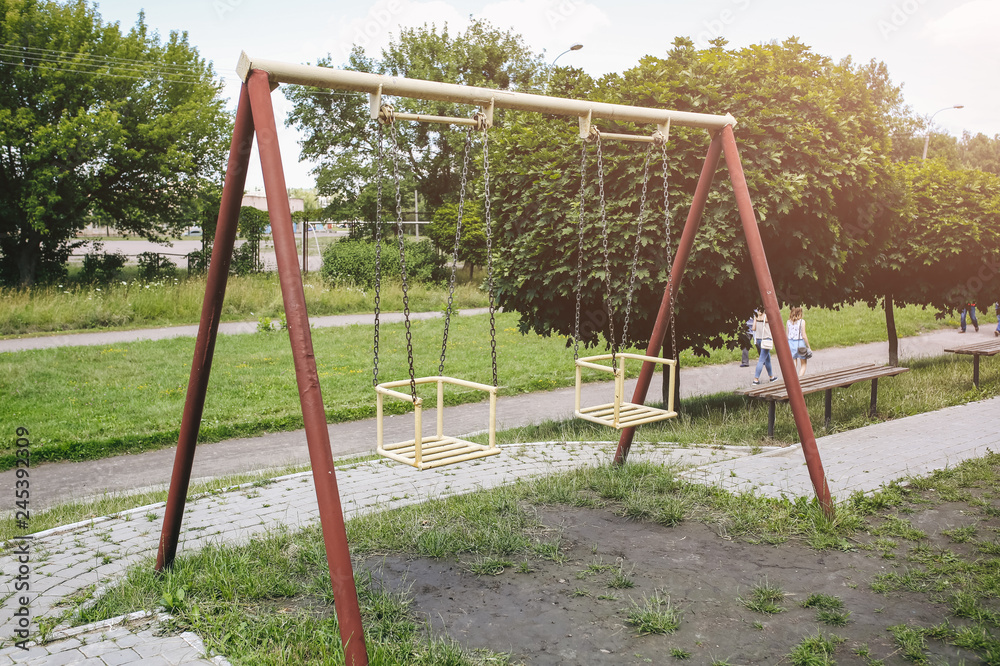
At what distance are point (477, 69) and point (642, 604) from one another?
3260 cm

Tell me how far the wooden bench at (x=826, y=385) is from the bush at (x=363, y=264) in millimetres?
15176

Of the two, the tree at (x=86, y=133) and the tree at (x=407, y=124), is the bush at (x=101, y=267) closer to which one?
the tree at (x=86, y=133)

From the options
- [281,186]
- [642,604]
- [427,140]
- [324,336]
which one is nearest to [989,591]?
[642,604]

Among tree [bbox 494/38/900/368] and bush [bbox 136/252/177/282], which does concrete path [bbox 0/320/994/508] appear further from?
bush [bbox 136/252/177/282]

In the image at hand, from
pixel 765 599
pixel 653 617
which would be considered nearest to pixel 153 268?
pixel 653 617

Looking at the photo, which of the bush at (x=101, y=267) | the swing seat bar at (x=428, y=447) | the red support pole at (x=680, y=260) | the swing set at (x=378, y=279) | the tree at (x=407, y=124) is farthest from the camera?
the tree at (x=407, y=124)

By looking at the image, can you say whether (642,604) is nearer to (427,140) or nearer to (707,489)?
(707,489)

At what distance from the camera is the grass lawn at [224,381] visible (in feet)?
27.3

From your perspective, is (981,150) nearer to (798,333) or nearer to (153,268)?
(798,333)

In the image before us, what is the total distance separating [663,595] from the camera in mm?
4219

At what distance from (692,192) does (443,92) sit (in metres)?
4.12

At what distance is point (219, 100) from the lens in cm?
2378

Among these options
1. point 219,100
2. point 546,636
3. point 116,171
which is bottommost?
point 546,636

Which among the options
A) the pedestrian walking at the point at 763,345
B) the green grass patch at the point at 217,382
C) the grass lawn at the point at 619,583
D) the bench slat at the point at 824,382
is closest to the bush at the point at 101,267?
the green grass patch at the point at 217,382
